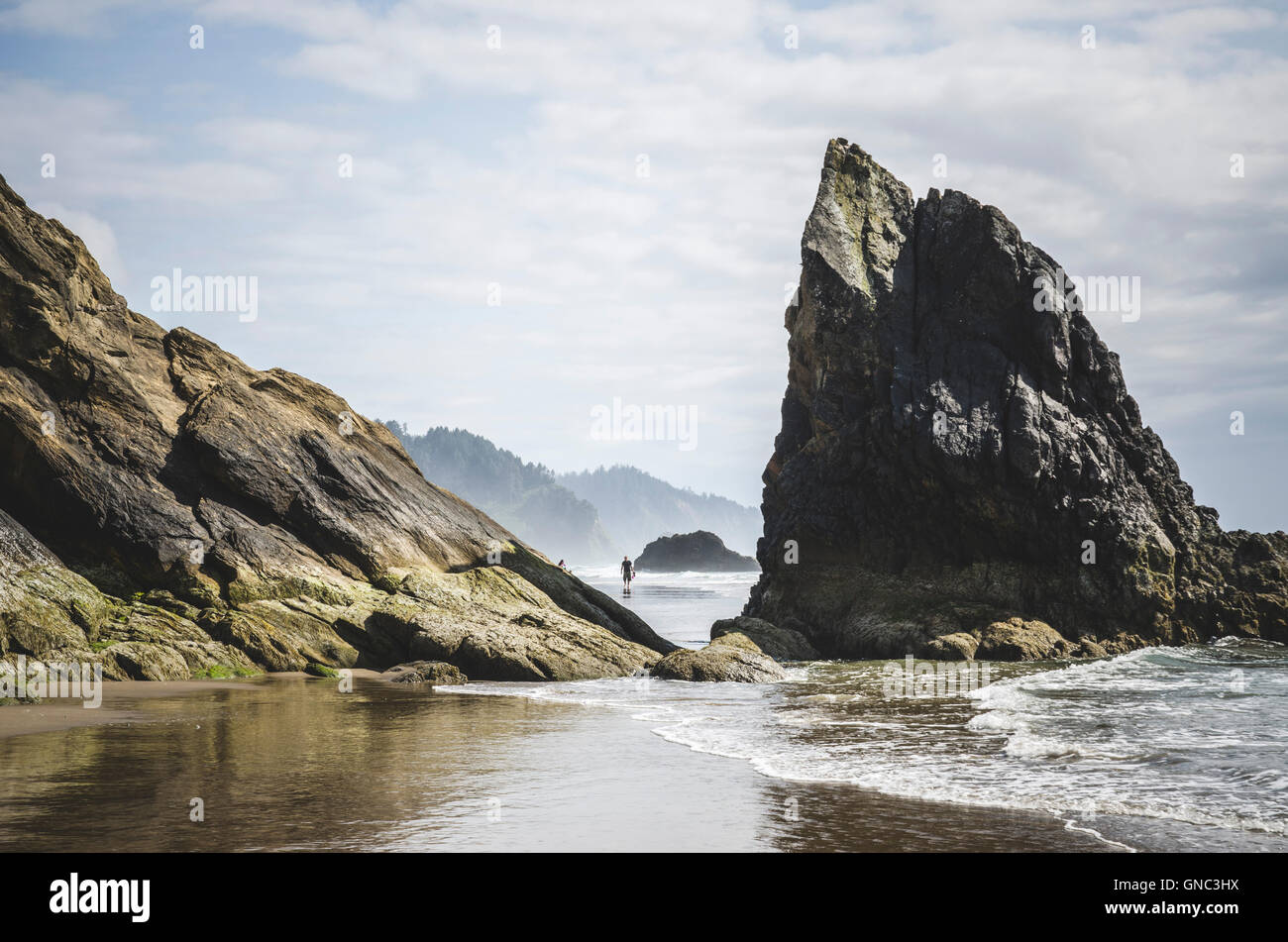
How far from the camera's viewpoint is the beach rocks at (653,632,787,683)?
22219 mm

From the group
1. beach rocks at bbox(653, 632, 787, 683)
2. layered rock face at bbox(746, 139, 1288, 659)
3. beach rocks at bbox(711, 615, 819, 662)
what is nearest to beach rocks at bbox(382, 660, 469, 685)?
beach rocks at bbox(653, 632, 787, 683)

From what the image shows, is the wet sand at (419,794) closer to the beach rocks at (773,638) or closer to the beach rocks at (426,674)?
the beach rocks at (426,674)

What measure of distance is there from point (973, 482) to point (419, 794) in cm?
2396

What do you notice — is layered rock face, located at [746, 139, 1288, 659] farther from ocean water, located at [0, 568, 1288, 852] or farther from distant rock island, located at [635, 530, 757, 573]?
distant rock island, located at [635, 530, 757, 573]

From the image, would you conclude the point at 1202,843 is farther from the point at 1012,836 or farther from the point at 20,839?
the point at 20,839

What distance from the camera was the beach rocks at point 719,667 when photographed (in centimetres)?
2222

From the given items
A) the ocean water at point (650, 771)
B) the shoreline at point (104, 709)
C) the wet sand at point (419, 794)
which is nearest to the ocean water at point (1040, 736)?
the ocean water at point (650, 771)

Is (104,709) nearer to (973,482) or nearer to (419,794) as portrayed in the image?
(419,794)

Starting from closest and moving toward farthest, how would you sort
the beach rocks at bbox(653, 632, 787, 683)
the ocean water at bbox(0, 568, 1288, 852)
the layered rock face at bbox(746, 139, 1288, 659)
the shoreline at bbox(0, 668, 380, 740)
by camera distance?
the ocean water at bbox(0, 568, 1288, 852) < the shoreline at bbox(0, 668, 380, 740) < the beach rocks at bbox(653, 632, 787, 683) < the layered rock face at bbox(746, 139, 1288, 659)

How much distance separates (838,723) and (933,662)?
458 inches

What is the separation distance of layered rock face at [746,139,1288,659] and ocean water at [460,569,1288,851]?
416cm

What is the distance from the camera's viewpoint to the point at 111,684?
17938mm

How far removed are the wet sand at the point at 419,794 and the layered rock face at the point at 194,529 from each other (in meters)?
5.70
